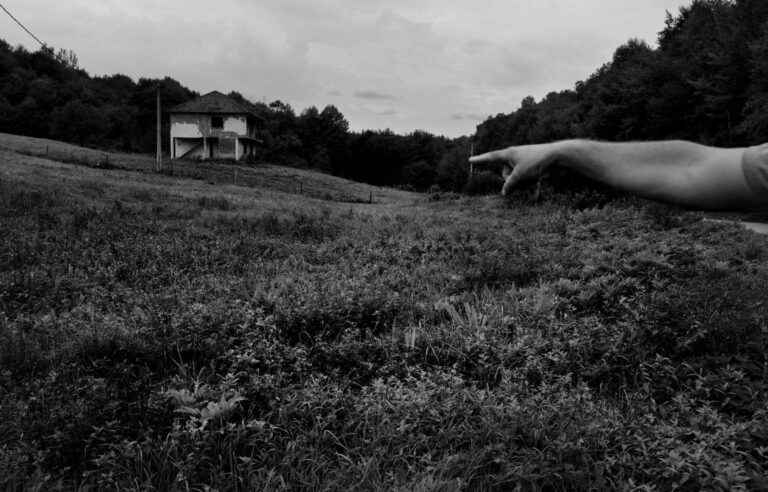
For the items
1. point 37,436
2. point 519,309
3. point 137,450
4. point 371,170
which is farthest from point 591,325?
point 371,170

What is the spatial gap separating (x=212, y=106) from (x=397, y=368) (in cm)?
6251

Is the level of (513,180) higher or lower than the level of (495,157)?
lower

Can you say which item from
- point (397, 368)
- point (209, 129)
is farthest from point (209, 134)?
point (397, 368)

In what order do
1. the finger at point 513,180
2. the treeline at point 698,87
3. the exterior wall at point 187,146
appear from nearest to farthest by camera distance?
the finger at point 513,180
the treeline at point 698,87
the exterior wall at point 187,146

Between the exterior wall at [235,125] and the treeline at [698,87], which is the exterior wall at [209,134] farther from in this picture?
the treeline at [698,87]

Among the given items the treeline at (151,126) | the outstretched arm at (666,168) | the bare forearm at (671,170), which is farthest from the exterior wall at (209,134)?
the bare forearm at (671,170)

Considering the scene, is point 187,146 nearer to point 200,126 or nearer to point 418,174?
point 200,126

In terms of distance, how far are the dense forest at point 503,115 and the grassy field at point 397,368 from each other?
19.4 ft

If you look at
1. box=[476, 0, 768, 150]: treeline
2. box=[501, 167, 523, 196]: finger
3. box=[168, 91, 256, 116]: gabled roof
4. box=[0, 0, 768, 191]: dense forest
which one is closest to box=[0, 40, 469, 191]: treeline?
box=[0, 0, 768, 191]: dense forest

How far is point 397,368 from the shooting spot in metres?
3.19

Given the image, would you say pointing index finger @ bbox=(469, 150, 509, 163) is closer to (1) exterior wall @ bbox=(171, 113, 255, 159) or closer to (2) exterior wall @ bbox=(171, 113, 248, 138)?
(1) exterior wall @ bbox=(171, 113, 255, 159)

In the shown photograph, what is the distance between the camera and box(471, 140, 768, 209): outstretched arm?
2703mm

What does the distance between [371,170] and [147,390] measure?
99.6 m

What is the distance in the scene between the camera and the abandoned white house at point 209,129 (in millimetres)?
59344
